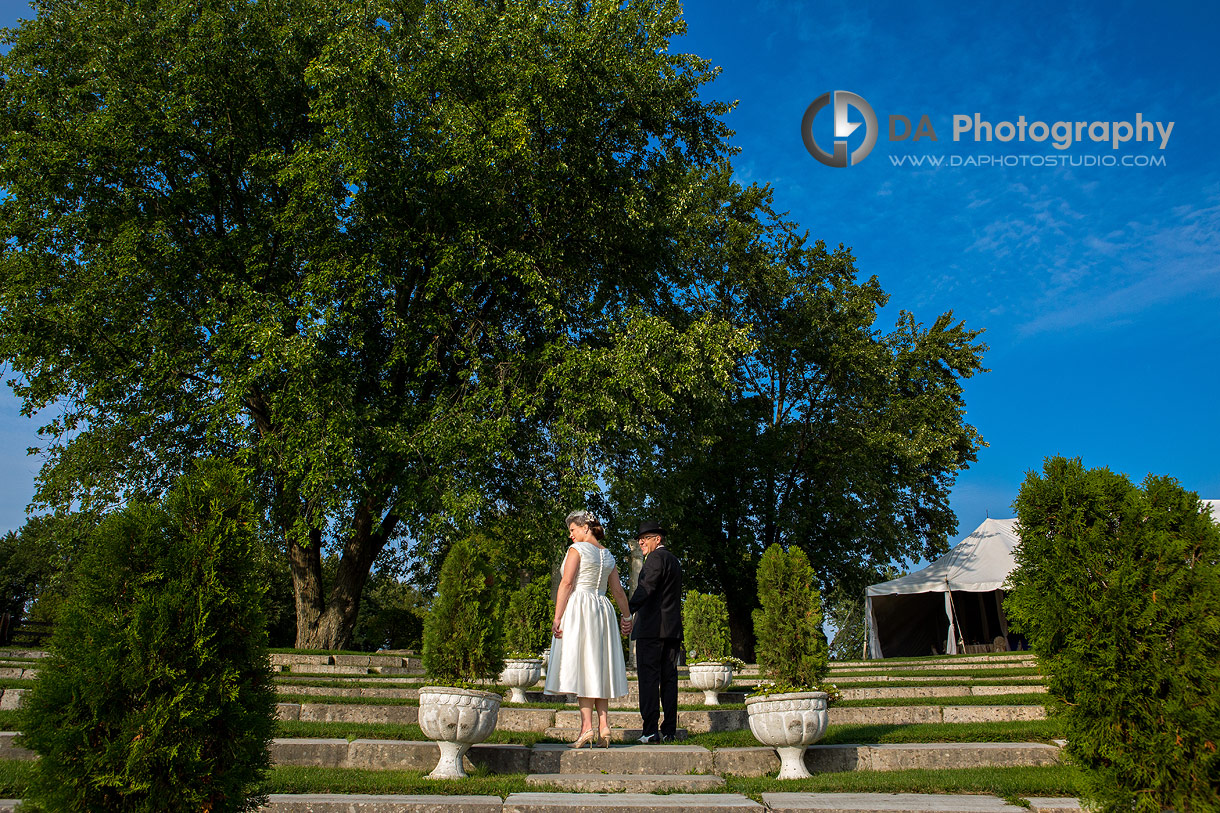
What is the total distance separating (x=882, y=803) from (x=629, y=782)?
5.71ft

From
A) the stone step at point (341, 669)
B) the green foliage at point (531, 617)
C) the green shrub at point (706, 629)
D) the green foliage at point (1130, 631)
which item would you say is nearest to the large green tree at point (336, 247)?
the green foliage at point (531, 617)

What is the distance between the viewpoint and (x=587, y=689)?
5.99 metres

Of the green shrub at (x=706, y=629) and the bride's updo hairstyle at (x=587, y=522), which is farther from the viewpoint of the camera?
the green shrub at (x=706, y=629)

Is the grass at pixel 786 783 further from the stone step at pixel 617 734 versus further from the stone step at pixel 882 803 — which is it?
the stone step at pixel 617 734

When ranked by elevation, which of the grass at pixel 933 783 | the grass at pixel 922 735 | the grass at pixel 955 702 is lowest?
the grass at pixel 933 783

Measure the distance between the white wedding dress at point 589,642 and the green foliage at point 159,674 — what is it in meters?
2.65

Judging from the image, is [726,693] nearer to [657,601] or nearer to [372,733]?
[657,601]

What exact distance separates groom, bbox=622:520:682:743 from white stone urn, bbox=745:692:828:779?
3.46 ft

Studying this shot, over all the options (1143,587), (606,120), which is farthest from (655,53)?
(1143,587)

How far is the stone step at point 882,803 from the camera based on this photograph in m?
4.11

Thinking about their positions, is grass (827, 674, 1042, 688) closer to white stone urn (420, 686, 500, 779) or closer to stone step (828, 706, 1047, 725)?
stone step (828, 706, 1047, 725)

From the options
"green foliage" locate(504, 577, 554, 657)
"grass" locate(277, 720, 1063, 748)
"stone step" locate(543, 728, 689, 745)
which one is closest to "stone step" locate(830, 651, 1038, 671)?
"green foliage" locate(504, 577, 554, 657)

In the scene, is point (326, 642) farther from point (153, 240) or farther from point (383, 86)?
point (383, 86)

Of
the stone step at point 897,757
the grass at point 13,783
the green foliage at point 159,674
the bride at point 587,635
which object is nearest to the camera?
the green foliage at point 159,674
